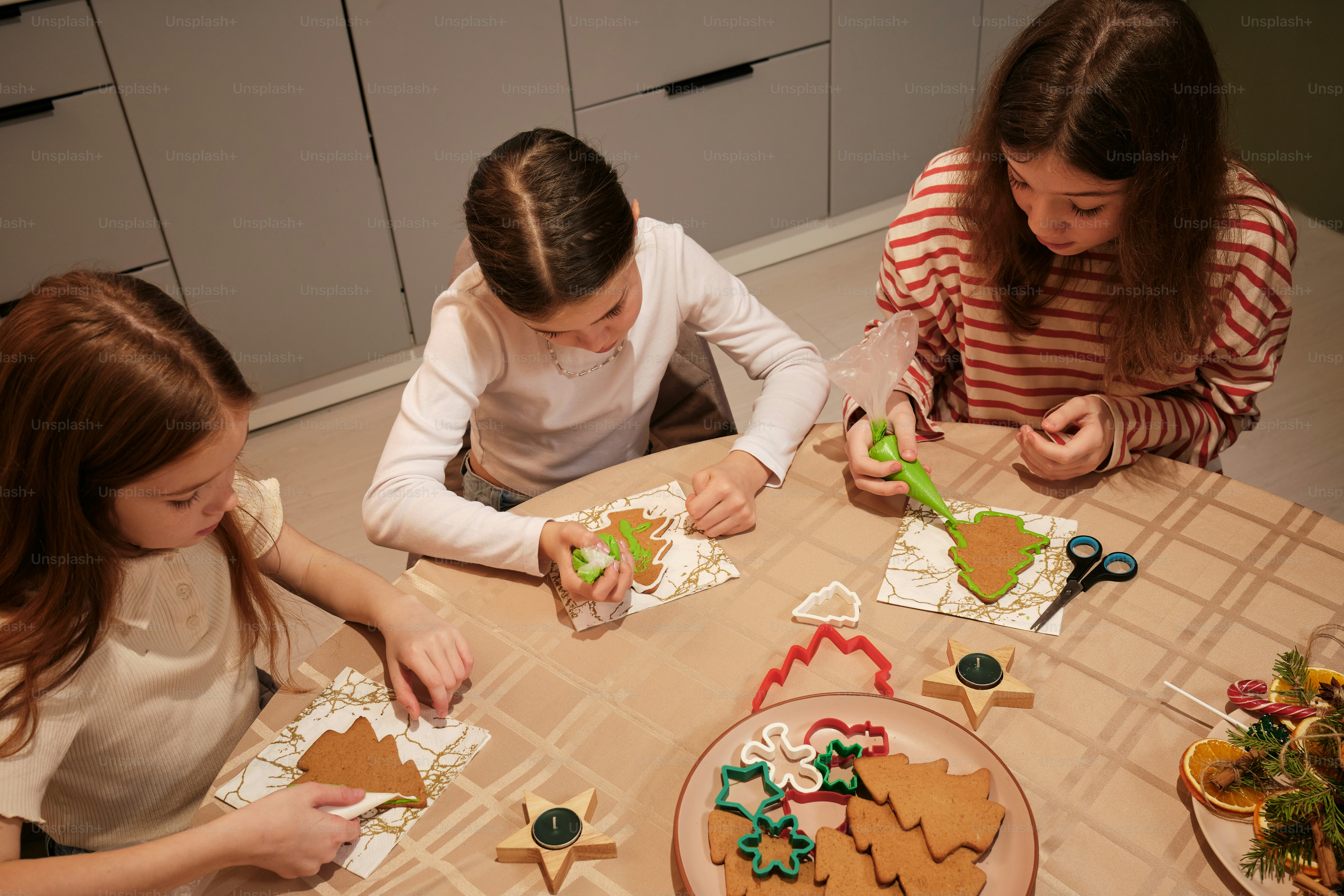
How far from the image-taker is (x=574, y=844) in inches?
35.9

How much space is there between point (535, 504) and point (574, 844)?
1.76 feet

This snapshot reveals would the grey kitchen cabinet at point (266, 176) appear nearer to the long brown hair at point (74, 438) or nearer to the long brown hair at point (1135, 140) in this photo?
the long brown hair at point (74, 438)

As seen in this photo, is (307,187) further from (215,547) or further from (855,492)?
(855,492)

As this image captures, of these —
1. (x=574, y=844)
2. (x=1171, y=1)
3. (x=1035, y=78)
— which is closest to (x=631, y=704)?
(x=574, y=844)

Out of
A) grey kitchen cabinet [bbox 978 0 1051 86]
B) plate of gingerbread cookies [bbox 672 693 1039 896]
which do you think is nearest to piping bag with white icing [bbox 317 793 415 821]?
plate of gingerbread cookies [bbox 672 693 1039 896]

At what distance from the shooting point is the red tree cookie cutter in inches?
39.4

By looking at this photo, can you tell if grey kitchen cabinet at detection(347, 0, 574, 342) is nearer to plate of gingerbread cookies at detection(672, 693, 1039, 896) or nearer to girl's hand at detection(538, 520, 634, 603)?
girl's hand at detection(538, 520, 634, 603)

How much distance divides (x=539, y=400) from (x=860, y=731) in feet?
2.53

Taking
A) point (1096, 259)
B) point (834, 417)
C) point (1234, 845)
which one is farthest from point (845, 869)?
point (834, 417)

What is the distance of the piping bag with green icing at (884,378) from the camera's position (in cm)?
126

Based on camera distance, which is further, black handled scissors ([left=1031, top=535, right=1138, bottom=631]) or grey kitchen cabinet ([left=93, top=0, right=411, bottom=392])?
grey kitchen cabinet ([left=93, top=0, right=411, bottom=392])

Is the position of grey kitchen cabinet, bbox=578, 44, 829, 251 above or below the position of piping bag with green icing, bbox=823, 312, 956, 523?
below

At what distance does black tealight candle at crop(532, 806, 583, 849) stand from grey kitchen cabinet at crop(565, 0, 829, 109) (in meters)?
2.29

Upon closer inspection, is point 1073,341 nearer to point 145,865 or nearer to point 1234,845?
point 1234,845
